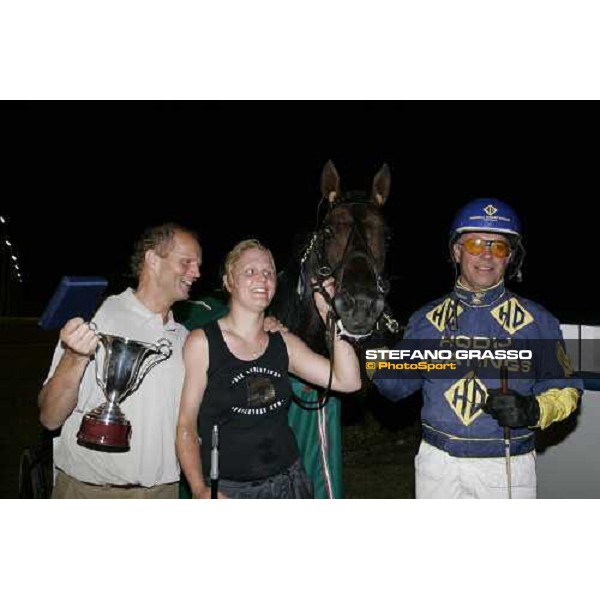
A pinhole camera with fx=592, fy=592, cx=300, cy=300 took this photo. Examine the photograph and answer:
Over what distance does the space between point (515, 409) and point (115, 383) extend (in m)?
1.80

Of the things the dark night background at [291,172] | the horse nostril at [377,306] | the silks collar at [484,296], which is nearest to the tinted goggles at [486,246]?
the silks collar at [484,296]

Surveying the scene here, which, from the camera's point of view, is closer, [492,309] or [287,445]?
[287,445]

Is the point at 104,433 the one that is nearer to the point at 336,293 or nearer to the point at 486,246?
the point at 336,293

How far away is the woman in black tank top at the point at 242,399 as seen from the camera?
250 cm

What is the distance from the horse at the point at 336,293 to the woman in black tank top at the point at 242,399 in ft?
1.85

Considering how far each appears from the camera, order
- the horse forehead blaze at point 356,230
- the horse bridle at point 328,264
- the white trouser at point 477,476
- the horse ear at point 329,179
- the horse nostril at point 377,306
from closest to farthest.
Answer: the white trouser at point 477,476 → the horse nostril at point 377,306 → the horse bridle at point 328,264 → the horse forehead blaze at point 356,230 → the horse ear at point 329,179

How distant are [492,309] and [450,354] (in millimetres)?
311

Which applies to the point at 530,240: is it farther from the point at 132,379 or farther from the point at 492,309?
the point at 132,379

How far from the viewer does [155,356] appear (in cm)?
275

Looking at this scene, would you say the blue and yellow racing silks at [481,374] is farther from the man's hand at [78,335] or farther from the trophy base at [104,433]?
the man's hand at [78,335]

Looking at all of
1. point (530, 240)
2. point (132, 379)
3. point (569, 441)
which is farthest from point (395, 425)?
point (530, 240)

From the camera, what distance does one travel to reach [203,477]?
2.57 meters

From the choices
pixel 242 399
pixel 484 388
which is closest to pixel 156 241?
pixel 242 399

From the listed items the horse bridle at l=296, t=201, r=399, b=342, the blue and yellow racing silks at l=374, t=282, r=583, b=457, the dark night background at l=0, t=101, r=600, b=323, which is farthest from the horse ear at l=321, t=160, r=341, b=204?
the blue and yellow racing silks at l=374, t=282, r=583, b=457
